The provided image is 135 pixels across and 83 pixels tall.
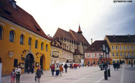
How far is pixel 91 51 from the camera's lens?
7019 cm

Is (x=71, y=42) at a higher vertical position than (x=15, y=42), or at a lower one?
higher

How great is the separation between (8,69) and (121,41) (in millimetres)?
60725

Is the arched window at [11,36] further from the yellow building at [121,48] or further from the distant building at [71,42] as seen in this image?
the yellow building at [121,48]

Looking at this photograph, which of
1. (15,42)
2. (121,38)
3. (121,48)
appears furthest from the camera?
(121,38)

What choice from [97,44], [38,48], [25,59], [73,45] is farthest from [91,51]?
[25,59]

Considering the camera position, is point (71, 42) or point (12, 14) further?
point (71, 42)

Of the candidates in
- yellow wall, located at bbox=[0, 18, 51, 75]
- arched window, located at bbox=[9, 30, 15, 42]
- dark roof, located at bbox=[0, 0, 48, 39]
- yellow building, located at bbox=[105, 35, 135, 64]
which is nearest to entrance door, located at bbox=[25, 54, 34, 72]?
yellow wall, located at bbox=[0, 18, 51, 75]

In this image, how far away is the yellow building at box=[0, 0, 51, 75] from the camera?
20.5 metres

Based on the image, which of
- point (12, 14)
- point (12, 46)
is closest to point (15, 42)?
point (12, 46)

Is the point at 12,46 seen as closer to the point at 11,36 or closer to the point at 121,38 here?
the point at 11,36

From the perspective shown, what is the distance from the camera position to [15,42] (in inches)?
913

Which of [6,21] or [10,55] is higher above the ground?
[6,21]

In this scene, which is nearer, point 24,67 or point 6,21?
point 6,21

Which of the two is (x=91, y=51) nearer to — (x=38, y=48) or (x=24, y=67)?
(x=38, y=48)
